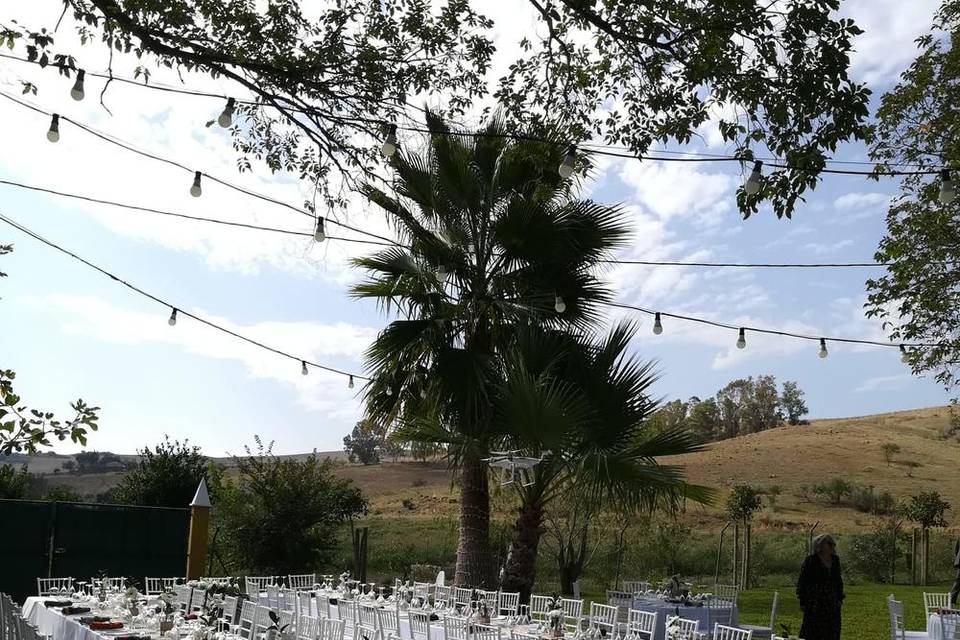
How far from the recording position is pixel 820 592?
8539mm

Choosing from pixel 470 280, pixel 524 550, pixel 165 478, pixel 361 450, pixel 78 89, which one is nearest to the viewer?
pixel 78 89

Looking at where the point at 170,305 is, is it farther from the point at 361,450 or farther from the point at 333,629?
the point at 361,450

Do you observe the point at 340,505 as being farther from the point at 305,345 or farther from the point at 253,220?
the point at 253,220

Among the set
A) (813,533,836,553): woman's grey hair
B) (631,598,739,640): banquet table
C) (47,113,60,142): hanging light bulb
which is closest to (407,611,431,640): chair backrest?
(631,598,739,640): banquet table

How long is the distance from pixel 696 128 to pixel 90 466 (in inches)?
1857

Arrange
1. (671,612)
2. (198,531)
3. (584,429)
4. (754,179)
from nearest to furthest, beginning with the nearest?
1. (754,179)
2. (584,429)
3. (671,612)
4. (198,531)

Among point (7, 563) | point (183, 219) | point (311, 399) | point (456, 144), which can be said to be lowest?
point (7, 563)

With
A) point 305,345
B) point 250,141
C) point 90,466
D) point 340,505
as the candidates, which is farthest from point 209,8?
point 90,466

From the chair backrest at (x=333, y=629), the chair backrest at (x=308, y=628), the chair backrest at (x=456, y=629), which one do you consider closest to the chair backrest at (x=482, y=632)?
the chair backrest at (x=456, y=629)

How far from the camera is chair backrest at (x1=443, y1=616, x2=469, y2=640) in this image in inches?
308

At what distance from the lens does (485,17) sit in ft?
24.0

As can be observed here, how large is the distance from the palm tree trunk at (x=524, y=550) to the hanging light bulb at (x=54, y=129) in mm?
7268

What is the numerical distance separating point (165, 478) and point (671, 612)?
10.3m

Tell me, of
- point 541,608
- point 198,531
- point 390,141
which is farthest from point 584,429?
point 198,531
